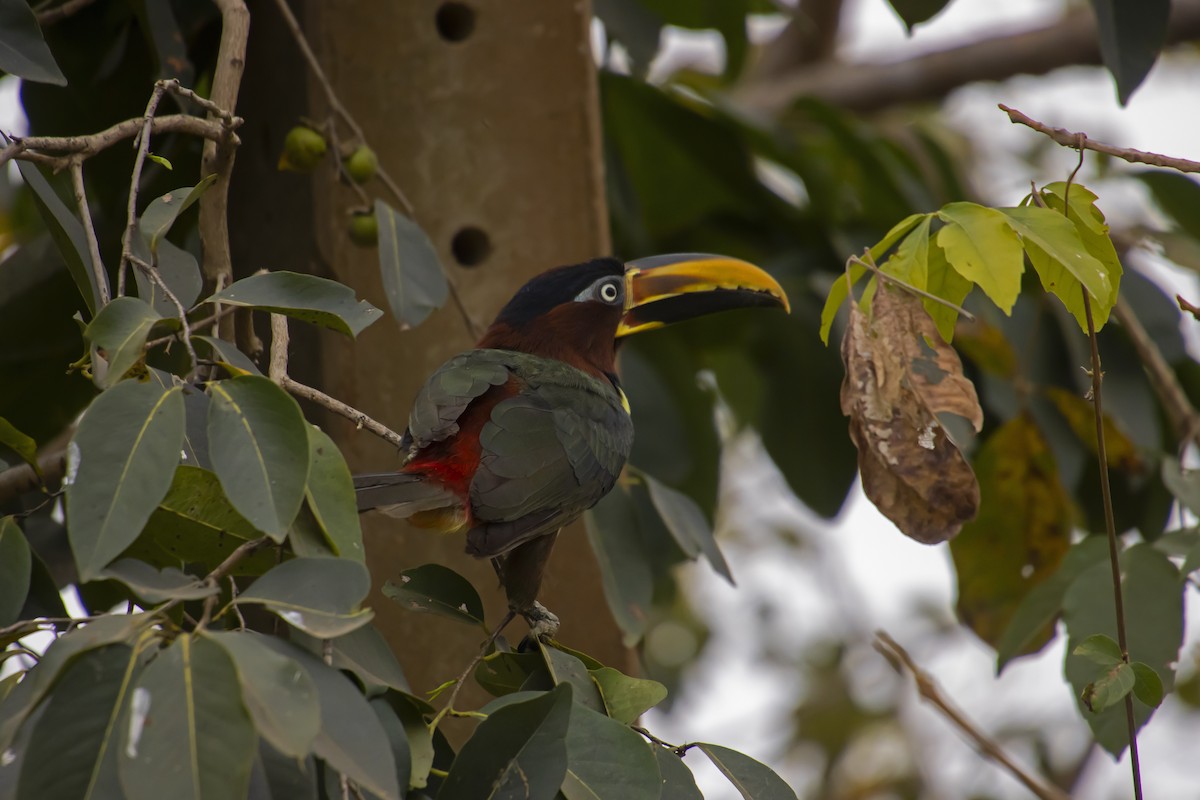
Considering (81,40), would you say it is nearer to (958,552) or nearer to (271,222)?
(271,222)

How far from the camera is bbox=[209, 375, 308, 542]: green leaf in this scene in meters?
1.56

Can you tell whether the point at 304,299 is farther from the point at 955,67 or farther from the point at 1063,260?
the point at 955,67

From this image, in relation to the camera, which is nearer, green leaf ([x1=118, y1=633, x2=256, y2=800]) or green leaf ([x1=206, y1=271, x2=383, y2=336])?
green leaf ([x1=118, y1=633, x2=256, y2=800])

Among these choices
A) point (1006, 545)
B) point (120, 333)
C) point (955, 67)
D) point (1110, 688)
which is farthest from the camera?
point (955, 67)

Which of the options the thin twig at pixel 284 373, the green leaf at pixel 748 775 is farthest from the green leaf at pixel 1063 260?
the thin twig at pixel 284 373

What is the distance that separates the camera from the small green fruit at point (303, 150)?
2.89 meters

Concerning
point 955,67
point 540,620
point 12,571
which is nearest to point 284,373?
point 12,571

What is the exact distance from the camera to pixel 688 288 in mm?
3219

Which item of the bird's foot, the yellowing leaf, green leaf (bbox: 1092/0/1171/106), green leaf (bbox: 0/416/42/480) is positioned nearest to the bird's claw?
the bird's foot

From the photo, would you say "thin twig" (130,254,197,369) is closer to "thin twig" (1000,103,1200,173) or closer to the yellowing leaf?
"thin twig" (1000,103,1200,173)

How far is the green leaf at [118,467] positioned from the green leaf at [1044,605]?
2.06 meters

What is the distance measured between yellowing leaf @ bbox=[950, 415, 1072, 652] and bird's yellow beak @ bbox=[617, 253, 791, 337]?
0.89m

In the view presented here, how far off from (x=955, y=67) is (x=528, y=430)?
4030mm

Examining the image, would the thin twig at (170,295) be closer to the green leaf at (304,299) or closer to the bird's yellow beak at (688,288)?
the green leaf at (304,299)
